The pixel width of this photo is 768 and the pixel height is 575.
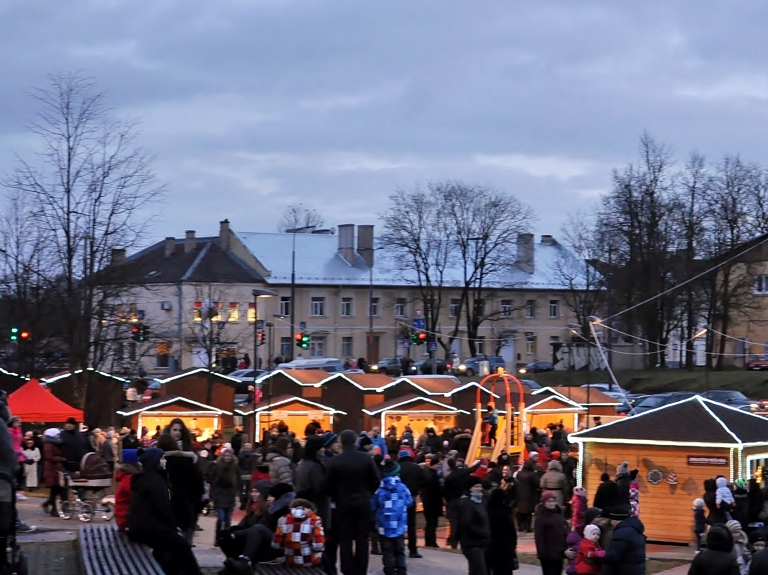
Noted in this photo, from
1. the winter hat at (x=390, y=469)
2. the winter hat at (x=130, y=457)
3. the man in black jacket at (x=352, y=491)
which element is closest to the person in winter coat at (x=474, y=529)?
the winter hat at (x=390, y=469)

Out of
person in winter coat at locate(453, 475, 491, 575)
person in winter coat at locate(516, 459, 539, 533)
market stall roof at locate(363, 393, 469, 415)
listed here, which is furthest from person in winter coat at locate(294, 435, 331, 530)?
market stall roof at locate(363, 393, 469, 415)

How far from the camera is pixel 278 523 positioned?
12.7m

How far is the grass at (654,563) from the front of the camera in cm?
1981

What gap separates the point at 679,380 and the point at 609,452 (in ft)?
120

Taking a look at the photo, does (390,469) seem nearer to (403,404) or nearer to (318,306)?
(403,404)

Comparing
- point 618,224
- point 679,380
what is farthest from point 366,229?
point 679,380

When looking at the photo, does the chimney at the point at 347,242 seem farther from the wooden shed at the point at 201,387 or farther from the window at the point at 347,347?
the wooden shed at the point at 201,387

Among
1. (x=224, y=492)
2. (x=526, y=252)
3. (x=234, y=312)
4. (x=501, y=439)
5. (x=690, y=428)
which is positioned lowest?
(x=501, y=439)

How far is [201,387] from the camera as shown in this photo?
4056cm

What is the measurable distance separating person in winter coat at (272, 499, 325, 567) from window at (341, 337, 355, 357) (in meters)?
70.5

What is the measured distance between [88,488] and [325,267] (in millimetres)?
63468

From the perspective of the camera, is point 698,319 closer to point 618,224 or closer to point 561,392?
point 618,224

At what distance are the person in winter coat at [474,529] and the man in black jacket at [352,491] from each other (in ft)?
4.47

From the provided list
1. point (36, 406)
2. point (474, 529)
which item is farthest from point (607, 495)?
point (36, 406)
